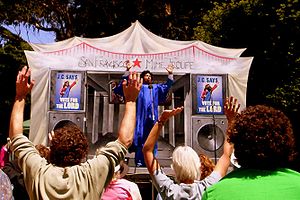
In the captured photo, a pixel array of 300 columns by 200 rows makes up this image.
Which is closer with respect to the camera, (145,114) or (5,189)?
(5,189)

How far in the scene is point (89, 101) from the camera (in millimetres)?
10727

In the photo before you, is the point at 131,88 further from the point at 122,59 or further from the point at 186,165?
the point at 122,59

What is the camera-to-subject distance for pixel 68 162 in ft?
8.09

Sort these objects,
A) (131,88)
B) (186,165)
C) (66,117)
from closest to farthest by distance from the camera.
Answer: (131,88), (186,165), (66,117)

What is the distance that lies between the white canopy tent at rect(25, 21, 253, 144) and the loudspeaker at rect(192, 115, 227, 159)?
0.36 meters

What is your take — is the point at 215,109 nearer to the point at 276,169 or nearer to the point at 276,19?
the point at 276,19

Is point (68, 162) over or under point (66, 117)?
under

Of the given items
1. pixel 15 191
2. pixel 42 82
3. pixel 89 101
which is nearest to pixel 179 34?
pixel 89 101

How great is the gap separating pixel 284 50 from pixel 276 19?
2.52 feet

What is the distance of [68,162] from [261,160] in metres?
0.98

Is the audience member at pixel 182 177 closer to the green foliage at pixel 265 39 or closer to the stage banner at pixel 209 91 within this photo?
the stage banner at pixel 209 91

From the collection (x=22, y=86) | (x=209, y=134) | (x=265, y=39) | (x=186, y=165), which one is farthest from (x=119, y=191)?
(x=265, y=39)

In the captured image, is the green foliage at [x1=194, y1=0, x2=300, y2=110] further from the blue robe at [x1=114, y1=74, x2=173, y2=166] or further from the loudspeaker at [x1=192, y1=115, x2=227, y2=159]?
the blue robe at [x1=114, y1=74, x2=173, y2=166]

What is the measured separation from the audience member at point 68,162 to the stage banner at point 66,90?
6542 mm
